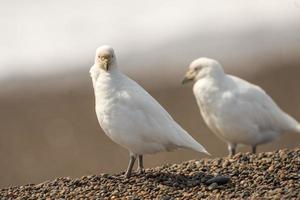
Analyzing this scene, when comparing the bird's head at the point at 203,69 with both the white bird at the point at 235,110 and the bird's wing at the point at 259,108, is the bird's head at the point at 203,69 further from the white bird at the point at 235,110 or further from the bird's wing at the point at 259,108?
the bird's wing at the point at 259,108

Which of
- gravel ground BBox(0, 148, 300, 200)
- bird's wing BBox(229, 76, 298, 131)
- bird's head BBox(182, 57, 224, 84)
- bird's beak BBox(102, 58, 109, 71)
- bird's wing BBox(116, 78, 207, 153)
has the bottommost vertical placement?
gravel ground BBox(0, 148, 300, 200)

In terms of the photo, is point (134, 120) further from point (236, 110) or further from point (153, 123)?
point (236, 110)

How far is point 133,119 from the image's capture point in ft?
45.6

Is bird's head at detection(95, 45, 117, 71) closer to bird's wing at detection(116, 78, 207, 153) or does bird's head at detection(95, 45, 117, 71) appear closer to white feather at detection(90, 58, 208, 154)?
white feather at detection(90, 58, 208, 154)

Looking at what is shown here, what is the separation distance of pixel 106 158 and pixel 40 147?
5.70 ft

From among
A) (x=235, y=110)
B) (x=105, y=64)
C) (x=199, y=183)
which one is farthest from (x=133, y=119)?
(x=235, y=110)

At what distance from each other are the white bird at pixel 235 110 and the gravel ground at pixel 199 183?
2259mm

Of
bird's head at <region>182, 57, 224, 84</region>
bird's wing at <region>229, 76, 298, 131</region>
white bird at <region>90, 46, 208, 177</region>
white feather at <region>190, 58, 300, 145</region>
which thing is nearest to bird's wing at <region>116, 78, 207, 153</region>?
white bird at <region>90, 46, 208, 177</region>

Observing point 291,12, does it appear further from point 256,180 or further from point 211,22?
point 256,180

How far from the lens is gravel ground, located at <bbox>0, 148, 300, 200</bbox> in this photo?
12820 millimetres

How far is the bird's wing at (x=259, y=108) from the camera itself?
17.0 m

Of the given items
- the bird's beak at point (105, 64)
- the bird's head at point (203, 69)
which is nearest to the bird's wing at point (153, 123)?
the bird's beak at point (105, 64)

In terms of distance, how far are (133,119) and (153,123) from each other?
11.2 inches

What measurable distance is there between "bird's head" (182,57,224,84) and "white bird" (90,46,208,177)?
3319mm
